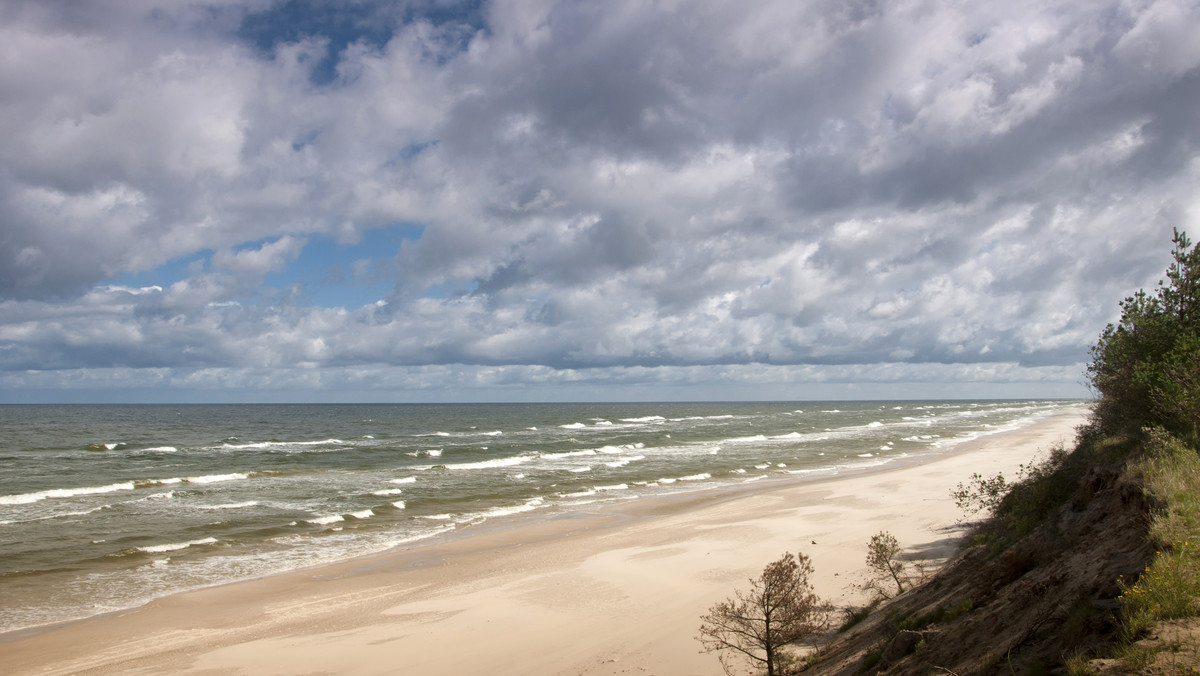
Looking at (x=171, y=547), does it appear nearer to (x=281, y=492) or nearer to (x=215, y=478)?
(x=281, y=492)

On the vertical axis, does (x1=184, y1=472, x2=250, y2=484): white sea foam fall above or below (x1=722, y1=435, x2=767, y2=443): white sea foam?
above

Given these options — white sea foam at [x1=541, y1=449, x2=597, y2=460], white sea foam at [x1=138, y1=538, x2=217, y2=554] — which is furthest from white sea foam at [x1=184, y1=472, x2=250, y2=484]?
white sea foam at [x1=541, y1=449, x2=597, y2=460]

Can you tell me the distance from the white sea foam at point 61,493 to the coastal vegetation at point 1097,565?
37.2 metres

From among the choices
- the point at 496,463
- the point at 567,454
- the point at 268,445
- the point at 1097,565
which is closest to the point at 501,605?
the point at 1097,565

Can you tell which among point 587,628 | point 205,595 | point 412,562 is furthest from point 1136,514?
point 205,595

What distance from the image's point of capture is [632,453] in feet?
174

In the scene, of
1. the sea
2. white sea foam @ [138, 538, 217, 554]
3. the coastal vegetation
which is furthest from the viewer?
white sea foam @ [138, 538, 217, 554]

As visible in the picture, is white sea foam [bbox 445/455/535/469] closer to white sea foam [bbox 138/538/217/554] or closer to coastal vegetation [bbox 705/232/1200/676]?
white sea foam [bbox 138/538/217/554]

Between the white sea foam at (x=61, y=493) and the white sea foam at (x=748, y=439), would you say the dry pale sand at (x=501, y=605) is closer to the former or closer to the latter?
the white sea foam at (x=61, y=493)

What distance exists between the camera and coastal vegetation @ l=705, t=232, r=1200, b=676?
5.51 m

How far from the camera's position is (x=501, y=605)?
1488 cm

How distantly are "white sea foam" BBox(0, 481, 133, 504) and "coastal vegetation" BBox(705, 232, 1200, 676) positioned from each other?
1465 inches

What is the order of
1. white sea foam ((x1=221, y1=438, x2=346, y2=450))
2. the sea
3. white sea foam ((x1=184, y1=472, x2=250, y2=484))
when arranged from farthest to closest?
white sea foam ((x1=221, y1=438, x2=346, y2=450)) < white sea foam ((x1=184, y1=472, x2=250, y2=484)) < the sea

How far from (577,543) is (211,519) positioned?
52.2ft
